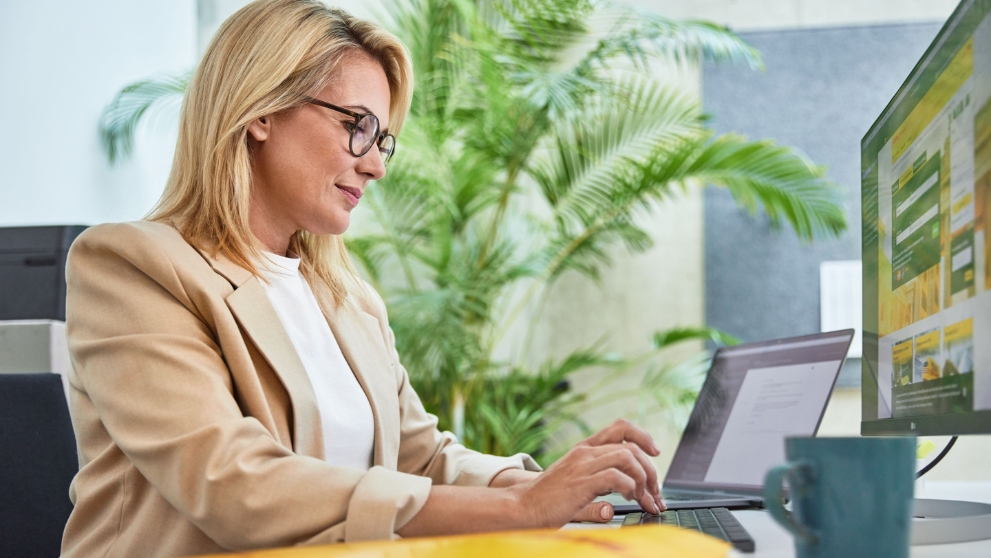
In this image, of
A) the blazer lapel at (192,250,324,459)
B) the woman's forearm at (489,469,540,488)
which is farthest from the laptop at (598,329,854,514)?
the blazer lapel at (192,250,324,459)

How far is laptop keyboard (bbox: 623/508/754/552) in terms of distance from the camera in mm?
707

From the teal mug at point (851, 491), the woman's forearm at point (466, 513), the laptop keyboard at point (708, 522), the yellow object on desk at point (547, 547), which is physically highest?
the teal mug at point (851, 491)

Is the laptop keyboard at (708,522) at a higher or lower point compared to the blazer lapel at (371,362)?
lower

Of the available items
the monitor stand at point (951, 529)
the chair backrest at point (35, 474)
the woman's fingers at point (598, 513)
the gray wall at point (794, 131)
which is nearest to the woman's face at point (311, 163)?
the chair backrest at point (35, 474)

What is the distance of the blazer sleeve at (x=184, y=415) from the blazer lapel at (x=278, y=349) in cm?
4

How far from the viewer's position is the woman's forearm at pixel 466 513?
0.72 meters

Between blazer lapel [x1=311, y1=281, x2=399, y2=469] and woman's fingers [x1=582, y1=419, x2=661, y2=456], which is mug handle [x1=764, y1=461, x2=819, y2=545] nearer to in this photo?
woman's fingers [x1=582, y1=419, x2=661, y2=456]

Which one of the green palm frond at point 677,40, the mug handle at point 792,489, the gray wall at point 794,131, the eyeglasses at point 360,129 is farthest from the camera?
the gray wall at point 794,131

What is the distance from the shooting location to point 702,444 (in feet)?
4.11

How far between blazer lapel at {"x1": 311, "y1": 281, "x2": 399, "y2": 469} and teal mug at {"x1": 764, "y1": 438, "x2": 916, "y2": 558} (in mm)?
649

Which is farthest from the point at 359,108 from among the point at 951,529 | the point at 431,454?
the point at 951,529

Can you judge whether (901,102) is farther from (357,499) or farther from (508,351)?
(508,351)

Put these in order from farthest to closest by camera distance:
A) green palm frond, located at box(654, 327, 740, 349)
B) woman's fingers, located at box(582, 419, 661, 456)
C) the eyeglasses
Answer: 1. green palm frond, located at box(654, 327, 740, 349)
2. the eyeglasses
3. woman's fingers, located at box(582, 419, 661, 456)

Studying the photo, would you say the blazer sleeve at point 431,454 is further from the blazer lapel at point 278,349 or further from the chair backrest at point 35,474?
the chair backrest at point 35,474
